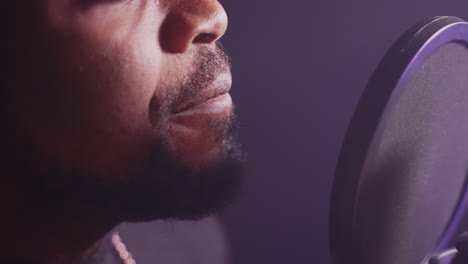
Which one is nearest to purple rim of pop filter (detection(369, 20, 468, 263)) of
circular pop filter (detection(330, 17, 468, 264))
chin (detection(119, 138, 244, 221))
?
circular pop filter (detection(330, 17, 468, 264))

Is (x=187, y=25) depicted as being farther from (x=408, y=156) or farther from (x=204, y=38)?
(x=408, y=156)

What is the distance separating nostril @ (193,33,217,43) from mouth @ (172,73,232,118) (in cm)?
3

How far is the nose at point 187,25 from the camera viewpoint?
0.37 meters

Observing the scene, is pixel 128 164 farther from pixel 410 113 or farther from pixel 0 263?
pixel 410 113

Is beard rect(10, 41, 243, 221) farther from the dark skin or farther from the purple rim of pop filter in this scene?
the purple rim of pop filter

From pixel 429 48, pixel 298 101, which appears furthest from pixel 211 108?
pixel 298 101

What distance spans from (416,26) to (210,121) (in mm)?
219

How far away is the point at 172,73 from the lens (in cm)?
38

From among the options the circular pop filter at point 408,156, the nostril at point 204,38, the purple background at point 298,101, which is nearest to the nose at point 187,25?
the nostril at point 204,38

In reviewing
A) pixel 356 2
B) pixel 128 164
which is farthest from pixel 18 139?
pixel 356 2

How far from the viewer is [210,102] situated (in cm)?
41

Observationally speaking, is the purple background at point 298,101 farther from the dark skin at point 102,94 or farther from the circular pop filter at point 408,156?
the dark skin at point 102,94

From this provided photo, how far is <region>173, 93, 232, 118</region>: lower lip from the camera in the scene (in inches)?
15.5

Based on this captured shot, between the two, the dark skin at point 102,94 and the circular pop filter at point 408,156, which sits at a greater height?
the dark skin at point 102,94
